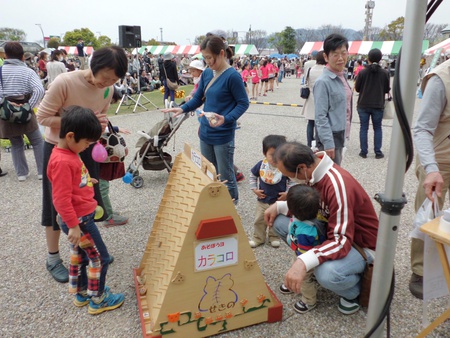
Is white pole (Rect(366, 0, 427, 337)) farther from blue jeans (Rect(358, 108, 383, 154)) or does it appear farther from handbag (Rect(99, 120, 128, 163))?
blue jeans (Rect(358, 108, 383, 154))

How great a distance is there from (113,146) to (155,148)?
1.79 meters

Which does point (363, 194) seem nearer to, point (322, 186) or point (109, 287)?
point (322, 186)

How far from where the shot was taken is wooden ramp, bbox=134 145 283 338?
6.49ft

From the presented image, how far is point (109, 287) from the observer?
2729mm

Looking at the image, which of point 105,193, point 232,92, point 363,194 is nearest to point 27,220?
point 105,193

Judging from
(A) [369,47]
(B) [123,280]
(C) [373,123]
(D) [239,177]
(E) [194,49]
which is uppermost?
(E) [194,49]

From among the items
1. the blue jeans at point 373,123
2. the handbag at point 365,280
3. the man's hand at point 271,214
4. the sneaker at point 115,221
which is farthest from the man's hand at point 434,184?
the blue jeans at point 373,123

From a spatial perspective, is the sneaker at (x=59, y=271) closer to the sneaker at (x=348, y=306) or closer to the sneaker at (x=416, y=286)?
the sneaker at (x=348, y=306)

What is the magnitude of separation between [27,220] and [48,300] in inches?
69.1

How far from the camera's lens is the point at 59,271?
2881 mm

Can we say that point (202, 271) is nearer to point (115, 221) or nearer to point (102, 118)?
point (102, 118)

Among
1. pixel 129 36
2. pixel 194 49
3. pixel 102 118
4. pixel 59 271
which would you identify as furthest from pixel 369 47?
pixel 59 271

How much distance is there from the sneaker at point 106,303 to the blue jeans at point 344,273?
4.59 feet

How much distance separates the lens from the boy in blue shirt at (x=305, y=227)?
2180 millimetres
